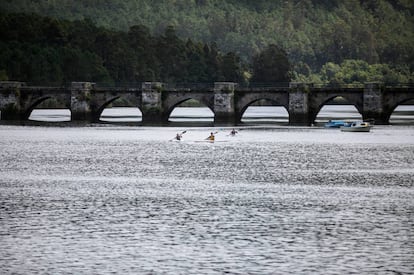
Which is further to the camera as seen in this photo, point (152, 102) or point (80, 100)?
point (80, 100)

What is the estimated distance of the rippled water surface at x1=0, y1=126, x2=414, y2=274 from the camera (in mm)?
35844

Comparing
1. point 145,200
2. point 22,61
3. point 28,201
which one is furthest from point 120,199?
point 22,61

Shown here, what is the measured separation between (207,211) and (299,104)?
83762mm

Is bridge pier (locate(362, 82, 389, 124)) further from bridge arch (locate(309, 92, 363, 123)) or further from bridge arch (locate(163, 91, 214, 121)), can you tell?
bridge arch (locate(163, 91, 214, 121))

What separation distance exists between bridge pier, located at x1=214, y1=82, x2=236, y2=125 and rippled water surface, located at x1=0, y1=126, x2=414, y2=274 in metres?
43.1

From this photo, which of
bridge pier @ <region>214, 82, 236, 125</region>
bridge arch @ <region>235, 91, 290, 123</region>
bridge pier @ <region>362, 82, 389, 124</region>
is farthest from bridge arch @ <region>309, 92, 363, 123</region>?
bridge pier @ <region>214, 82, 236, 125</region>

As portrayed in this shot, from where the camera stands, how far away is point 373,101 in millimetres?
126438

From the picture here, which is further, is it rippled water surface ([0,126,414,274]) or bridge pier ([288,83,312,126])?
bridge pier ([288,83,312,126])

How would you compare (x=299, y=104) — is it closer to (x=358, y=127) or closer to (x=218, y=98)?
(x=218, y=98)

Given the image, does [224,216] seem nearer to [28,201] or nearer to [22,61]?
[28,201]

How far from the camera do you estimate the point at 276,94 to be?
132 metres

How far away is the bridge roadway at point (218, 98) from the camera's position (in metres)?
127

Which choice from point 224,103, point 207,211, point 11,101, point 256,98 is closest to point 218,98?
point 224,103

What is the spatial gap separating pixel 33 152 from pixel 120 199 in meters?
35.6
